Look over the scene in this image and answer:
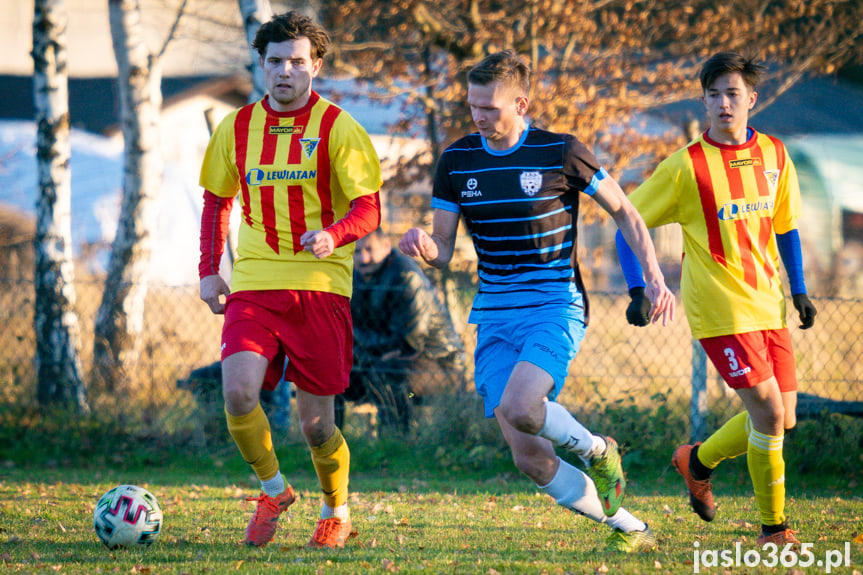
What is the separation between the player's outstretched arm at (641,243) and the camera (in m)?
3.76

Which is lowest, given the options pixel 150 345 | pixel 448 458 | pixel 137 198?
pixel 448 458

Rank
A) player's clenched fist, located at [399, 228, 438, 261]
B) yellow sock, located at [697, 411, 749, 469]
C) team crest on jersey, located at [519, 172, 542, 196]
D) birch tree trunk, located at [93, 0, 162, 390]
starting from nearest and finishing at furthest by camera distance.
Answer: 1. player's clenched fist, located at [399, 228, 438, 261]
2. team crest on jersey, located at [519, 172, 542, 196]
3. yellow sock, located at [697, 411, 749, 469]
4. birch tree trunk, located at [93, 0, 162, 390]

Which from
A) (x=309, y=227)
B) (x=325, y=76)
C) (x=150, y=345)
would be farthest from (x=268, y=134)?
(x=325, y=76)

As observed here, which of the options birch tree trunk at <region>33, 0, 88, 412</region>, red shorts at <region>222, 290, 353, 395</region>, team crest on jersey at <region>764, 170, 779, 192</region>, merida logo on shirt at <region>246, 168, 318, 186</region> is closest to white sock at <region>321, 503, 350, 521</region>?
red shorts at <region>222, 290, 353, 395</region>

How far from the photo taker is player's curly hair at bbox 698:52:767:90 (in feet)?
13.8

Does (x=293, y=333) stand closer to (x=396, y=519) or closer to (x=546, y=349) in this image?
(x=546, y=349)

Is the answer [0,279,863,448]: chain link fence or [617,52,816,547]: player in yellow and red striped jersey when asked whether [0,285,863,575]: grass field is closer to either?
[0,279,863,448]: chain link fence

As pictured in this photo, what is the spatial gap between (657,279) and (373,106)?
735 centimetres

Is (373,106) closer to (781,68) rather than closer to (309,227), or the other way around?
(781,68)

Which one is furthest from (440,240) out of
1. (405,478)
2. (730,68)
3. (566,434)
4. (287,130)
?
(405,478)

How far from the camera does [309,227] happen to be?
13.3ft

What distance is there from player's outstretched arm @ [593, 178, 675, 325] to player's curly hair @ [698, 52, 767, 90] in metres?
0.86

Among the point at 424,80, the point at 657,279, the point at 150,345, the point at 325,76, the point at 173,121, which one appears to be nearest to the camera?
the point at 657,279

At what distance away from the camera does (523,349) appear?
3805 mm
